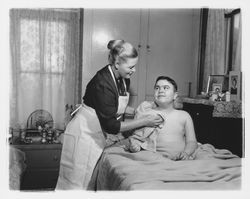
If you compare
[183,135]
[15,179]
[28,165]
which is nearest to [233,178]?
[183,135]

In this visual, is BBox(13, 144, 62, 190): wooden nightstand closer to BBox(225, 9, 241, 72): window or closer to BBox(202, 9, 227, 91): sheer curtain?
BBox(202, 9, 227, 91): sheer curtain

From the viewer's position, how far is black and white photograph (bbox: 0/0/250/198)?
211 centimetres

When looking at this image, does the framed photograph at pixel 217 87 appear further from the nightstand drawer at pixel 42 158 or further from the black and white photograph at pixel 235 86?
the nightstand drawer at pixel 42 158

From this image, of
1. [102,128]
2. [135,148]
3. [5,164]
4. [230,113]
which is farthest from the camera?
[230,113]

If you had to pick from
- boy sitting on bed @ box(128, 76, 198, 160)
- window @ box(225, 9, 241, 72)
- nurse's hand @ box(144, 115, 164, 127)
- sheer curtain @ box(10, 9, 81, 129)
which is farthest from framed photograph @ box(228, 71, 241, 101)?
sheer curtain @ box(10, 9, 81, 129)

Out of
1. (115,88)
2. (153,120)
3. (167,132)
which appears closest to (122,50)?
(115,88)

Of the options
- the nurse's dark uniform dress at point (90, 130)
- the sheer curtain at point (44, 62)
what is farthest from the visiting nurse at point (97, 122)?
the sheer curtain at point (44, 62)

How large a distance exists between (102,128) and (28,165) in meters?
1.82

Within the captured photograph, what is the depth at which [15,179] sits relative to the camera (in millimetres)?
2158

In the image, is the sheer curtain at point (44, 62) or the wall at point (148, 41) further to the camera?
the sheer curtain at point (44, 62)

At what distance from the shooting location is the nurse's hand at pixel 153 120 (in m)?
2.08

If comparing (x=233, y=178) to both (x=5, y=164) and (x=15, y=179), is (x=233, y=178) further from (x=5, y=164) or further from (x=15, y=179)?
(x=15, y=179)

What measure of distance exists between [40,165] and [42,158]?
80mm

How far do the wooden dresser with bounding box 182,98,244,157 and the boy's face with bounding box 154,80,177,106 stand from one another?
0.83 meters
